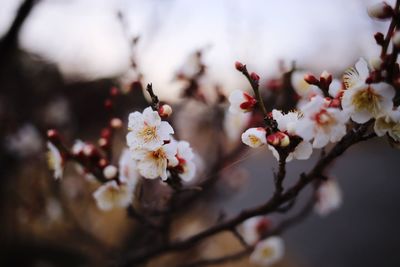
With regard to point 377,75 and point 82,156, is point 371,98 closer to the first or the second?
point 377,75

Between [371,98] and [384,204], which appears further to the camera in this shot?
[384,204]

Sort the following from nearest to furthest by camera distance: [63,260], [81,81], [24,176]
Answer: [63,260] → [24,176] → [81,81]

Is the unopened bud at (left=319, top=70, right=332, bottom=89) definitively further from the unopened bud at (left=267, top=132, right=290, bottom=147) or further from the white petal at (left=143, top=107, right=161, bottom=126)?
the white petal at (left=143, top=107, right=161, bottom=126)

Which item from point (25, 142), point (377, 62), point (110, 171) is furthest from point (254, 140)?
point (25, 142)

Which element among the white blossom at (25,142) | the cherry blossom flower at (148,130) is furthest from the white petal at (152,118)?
the white blossom at (25,142)

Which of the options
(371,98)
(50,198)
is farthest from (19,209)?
(371,98)

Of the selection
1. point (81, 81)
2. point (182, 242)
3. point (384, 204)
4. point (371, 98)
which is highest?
point (371, 98)
